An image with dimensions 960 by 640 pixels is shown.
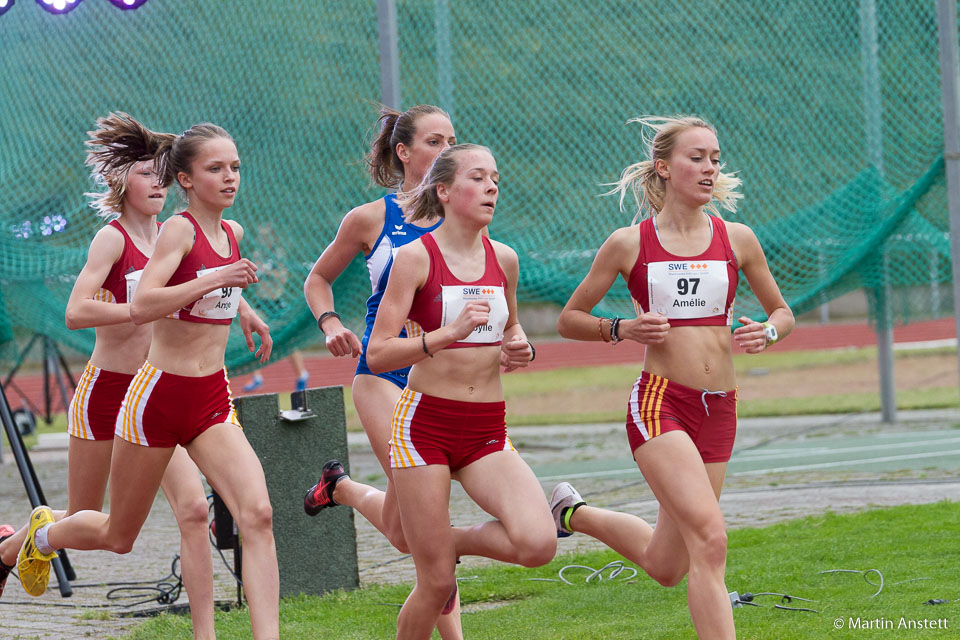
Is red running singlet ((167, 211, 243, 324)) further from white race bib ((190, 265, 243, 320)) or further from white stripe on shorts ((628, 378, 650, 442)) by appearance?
white stripe on shorts ((628, 378, 650, 442))

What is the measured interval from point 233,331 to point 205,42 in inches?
115

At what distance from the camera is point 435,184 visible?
16.0 ft

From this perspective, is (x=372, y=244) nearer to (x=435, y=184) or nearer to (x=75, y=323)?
(x=435, y=184)

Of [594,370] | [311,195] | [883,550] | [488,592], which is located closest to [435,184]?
[488,592]

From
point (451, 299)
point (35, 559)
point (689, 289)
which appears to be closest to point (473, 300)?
point (451, 299)

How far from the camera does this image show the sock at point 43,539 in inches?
239

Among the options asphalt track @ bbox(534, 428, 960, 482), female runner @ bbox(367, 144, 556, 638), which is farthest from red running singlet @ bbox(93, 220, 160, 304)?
asphalt track @ bbox(534, 428, 960, 482)

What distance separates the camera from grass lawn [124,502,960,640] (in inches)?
217

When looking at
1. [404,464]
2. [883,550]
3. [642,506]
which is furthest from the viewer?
[642,506]

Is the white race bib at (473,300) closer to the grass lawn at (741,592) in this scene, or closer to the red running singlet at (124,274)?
the grass lawn at (741,592)

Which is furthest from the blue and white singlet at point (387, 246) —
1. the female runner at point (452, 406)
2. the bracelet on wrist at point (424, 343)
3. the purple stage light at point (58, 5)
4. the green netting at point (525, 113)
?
the green netting at point (525, 113)

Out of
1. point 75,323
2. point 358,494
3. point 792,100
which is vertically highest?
point 792,100

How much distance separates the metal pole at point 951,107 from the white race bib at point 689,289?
245 inches

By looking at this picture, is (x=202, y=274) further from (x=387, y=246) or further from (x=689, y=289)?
(x=689, y=289)
